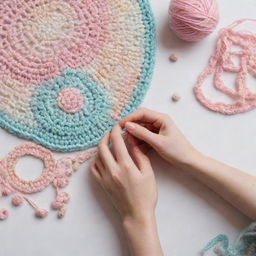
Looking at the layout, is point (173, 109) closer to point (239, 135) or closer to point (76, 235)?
point (239, 135)

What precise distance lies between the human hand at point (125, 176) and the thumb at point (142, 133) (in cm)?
2

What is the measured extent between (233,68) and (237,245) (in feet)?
1.08

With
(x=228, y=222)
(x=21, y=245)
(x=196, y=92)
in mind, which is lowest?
(x=228, y=222)

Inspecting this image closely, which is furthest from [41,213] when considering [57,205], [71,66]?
[71,66]

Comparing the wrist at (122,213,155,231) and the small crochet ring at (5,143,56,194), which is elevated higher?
the small crochet ring at (5,143,56,194)

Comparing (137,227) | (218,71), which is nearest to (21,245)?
(137,227)

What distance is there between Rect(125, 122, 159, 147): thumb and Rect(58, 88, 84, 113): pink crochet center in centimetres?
10

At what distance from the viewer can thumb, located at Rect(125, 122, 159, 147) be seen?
0.87 meters

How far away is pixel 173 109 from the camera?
93cm

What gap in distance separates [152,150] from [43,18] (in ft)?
1.05

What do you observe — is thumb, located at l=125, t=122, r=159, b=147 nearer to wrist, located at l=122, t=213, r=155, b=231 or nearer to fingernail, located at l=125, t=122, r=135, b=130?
fingernail, located at l=125, t=122, r=135, b=130

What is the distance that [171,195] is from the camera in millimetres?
913

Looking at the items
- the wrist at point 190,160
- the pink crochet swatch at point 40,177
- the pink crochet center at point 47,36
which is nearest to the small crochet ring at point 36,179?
the pink crochet swatch at point 40,177

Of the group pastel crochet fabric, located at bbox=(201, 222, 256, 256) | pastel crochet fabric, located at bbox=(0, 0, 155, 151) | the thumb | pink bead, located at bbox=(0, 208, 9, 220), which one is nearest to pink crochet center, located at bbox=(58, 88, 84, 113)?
pastel crochet fabric, located at bbox=(0, 0, 155, 151)
